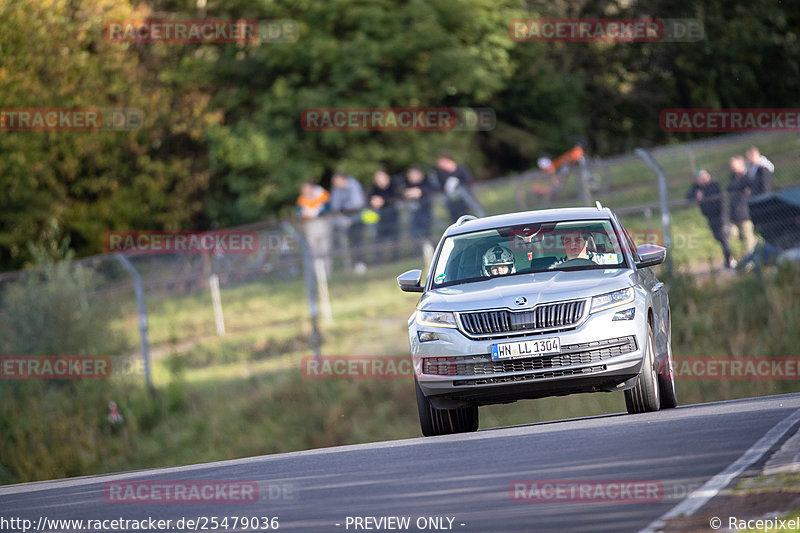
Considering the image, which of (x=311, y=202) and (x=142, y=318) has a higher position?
(x=311, y=202)

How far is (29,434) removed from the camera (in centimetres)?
2178

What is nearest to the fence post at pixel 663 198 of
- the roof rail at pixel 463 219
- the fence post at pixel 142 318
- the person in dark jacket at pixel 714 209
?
the person in dark jacket at pixel 714 209

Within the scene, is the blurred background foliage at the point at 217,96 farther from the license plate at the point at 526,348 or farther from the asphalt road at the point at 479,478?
the license plate at the point at 526,348

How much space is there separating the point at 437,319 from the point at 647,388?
187cm

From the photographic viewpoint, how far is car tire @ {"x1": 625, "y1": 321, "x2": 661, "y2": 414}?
11.4 m

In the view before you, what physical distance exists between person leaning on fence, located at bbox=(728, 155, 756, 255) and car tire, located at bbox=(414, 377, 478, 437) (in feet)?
28.1

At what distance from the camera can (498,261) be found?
12.0 m

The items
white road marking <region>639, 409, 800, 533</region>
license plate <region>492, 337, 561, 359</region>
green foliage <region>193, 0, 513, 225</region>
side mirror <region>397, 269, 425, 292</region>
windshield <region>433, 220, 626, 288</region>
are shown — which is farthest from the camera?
green foliage <region>193, 0, 513, 225</region>

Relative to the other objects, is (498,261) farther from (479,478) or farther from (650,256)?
(479,478)

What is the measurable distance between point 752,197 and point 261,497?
12.5 m

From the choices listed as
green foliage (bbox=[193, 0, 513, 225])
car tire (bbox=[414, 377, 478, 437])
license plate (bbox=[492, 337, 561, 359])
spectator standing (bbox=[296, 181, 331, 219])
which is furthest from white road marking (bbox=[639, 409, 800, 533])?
green foliage (bbox=[193, 0, 513, 225])

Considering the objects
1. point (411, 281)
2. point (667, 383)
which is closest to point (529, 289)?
point (411, 281)

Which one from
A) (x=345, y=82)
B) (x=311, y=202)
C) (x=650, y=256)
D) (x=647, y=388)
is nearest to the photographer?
(x=647, y=388)

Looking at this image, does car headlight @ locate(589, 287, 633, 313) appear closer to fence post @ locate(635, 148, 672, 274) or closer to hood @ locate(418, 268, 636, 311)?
hood @ locate(418, 268, 636, 311)
